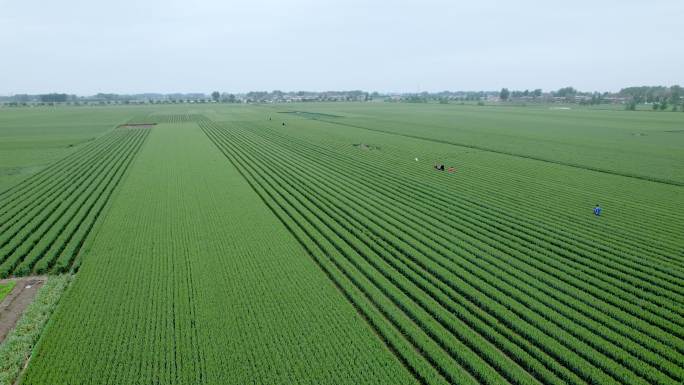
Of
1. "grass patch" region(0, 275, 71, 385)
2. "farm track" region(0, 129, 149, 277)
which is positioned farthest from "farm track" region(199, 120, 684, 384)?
"farm track" region(0, 129, 149, 277)

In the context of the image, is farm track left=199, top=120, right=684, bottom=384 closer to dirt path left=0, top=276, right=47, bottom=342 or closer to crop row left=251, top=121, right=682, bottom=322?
crop row left=251, top=121, right=682, bottom=322

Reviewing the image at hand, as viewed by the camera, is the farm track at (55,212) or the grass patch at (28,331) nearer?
the grass patch at (28,331)

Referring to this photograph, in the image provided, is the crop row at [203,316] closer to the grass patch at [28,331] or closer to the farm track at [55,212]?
Answer: the grass patch at [28,331]

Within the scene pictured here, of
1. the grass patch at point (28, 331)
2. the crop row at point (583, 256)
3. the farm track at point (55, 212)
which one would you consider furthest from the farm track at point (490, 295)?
the farm track at point (55, 212)

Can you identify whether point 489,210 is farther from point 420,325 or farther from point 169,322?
point 169,322

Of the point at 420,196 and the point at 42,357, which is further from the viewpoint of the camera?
the point at 420,196

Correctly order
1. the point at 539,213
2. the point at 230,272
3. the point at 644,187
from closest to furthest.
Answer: the point at 230,272, the point at 539,213, the point at 644,187

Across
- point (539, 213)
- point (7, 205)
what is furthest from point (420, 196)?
point (7, 205)

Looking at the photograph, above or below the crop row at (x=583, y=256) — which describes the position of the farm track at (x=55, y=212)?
above
